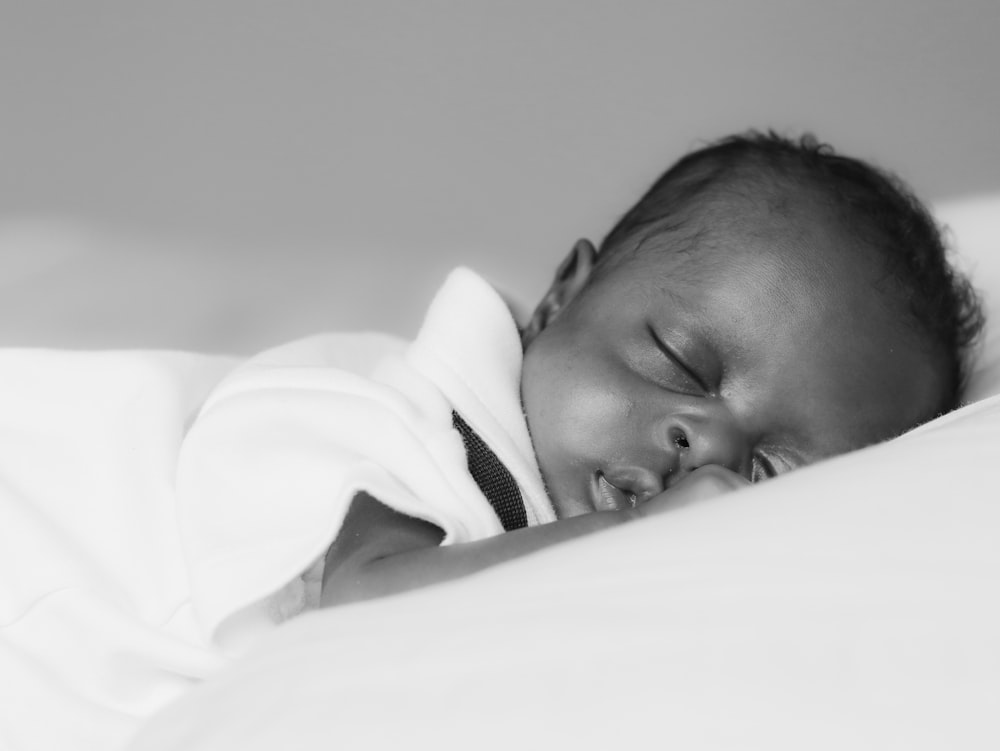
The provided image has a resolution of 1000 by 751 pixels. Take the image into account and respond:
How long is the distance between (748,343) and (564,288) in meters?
0.22

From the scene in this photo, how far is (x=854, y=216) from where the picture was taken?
993mm

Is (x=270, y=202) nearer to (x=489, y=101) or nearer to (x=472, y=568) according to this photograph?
(x=489, y=101)

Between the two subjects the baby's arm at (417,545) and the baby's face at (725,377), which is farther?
the baby's face at (725,377)

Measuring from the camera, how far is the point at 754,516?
559 millimetres

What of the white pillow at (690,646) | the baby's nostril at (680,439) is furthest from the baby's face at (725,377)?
the white pillow at (690,646)

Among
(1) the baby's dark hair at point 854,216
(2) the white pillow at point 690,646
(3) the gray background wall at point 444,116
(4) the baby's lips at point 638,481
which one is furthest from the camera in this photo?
(3) the gray background wall at point 444,116

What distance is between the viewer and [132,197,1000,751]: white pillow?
0.45 m

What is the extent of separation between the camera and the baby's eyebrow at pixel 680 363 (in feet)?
3.02

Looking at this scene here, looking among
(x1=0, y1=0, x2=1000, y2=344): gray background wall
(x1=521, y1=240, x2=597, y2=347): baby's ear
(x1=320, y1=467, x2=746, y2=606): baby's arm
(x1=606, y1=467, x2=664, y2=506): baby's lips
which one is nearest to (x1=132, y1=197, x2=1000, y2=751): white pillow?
(x1=320, y1=467, x2=746, y2=606): baby's arm

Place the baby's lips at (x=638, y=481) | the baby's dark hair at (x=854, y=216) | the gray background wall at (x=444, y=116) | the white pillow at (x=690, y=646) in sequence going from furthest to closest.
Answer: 1. the gray background wall at (x=444, y=116)
2. the baby's dark hair at (x=854, y=216)
3. the baby's lips at (x=638, y=481)
4. the white pillow at (x=690, y=646)

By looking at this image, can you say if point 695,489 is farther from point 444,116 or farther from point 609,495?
point 444,116

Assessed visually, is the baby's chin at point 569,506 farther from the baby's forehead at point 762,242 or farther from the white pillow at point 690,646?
the white pillow at point 690,646

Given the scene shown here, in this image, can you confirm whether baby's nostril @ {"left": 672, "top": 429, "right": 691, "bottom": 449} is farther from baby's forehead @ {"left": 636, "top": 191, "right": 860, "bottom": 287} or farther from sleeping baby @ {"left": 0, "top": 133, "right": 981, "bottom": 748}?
baby's forehead @ {"left": 636, "top": 191, "right": 860, "bottom": 287}

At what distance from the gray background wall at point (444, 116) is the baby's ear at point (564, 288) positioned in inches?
19.9
